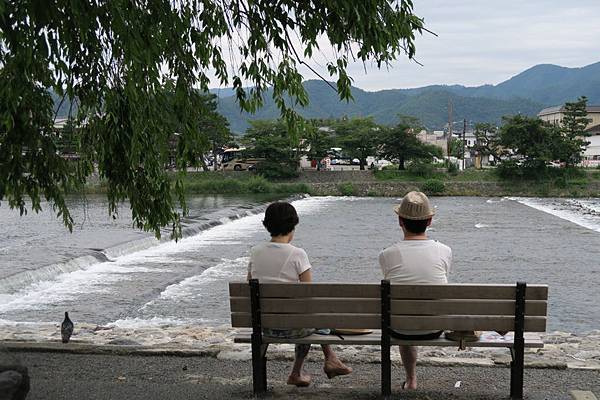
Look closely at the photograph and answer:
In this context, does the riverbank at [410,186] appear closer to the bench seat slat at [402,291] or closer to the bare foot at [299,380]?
the bare foot at [299,380]

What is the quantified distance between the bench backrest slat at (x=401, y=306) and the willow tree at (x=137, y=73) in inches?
59.2

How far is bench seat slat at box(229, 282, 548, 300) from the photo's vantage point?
412 cm

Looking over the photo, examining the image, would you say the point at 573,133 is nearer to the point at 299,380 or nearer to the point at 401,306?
the point at 299,380

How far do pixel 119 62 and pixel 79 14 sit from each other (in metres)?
1.27

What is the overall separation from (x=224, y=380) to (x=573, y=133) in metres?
58.8

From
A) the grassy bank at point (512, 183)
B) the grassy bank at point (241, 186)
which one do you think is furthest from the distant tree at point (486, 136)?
the grassy bank at point (241, 186)

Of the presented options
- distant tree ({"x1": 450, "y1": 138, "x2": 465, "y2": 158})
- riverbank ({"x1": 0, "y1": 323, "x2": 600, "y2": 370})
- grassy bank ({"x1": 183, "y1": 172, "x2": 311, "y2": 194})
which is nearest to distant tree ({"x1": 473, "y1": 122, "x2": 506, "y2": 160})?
grassy bank ({"x1": 183, "y1": 172, "x2": 311, "y2": 194})

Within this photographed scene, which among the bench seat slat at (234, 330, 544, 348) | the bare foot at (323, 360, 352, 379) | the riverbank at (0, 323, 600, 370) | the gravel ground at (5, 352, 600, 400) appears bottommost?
the riverbank at (0, 323, 600, 370)

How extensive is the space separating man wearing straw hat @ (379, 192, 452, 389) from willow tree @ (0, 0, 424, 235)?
106cm

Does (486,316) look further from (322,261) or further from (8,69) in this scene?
(322,261)

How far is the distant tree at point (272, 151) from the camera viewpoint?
5775 centimetres

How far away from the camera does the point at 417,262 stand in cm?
429

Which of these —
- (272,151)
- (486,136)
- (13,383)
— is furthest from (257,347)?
(486,136)

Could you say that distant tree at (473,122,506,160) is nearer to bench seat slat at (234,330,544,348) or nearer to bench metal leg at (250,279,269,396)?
bench seat slat at (234,330,544,348)
